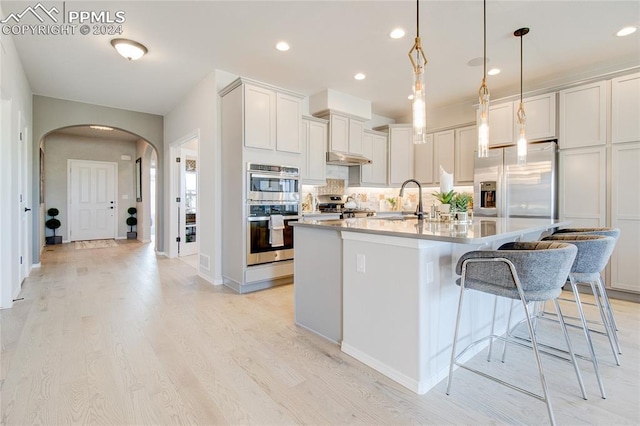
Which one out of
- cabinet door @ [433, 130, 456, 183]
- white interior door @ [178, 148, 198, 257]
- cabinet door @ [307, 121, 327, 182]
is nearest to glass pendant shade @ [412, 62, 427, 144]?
cabinet door @ [307, 121, 327, 182]

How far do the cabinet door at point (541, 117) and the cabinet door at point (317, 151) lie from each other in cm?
284

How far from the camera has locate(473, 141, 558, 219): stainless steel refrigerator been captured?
3.99 metres

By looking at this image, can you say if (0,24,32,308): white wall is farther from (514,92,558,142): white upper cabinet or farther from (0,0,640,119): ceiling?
(514,92,558,142): white upper cabinet

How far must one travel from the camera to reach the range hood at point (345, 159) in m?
5.16

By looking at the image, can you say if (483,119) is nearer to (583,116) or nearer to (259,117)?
(583,116)

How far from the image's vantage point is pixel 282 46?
3.56 m

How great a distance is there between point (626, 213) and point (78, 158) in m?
11.0

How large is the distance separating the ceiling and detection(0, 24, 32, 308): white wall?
0.42 metres

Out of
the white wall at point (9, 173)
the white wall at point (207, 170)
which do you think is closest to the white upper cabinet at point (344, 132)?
the white wall at point (207, 170)

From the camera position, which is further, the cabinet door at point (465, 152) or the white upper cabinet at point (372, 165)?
the white upper cabinet at point (372, 165)

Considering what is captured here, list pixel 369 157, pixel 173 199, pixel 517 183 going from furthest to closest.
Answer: pixel 173 199 → pixel 369 157 → pixel 517 183

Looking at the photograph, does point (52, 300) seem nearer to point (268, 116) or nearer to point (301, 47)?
point (268, 116)

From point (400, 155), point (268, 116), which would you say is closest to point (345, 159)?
point (400, 155)

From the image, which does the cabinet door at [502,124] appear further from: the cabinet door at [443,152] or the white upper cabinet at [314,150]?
the white upper cabinet at [314,150]
